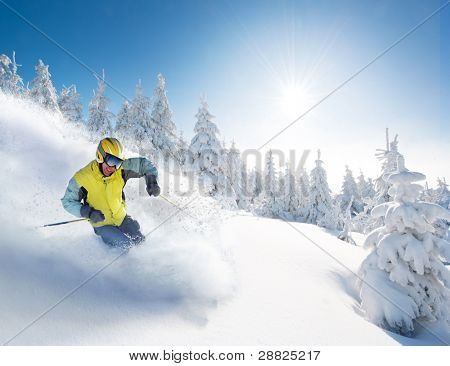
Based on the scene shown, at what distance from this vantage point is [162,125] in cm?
3148

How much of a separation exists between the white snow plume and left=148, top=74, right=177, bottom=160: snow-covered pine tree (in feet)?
73.7

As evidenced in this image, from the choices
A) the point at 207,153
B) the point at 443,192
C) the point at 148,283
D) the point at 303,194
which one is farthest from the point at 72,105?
the point at 443,192

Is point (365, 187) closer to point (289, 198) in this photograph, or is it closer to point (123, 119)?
point (289, 198)

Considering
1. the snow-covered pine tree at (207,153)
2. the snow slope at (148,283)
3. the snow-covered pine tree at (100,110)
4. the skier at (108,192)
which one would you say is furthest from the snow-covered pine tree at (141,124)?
the skier at (108,192)

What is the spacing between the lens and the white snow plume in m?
4.29

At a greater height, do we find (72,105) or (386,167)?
(72,105)

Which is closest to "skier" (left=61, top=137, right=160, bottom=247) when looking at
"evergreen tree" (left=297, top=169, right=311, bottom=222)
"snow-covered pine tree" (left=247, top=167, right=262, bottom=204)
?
"evergreen tree" (left=297, top=169, right=311, bottom=222)

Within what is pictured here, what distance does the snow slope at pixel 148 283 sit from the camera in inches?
154

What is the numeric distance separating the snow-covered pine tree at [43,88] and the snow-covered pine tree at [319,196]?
117ft

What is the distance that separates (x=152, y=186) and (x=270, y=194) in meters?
43.0

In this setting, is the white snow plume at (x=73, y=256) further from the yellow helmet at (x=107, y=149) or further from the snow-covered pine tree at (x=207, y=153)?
the snow-covered pine tree at (x=207, y=153)

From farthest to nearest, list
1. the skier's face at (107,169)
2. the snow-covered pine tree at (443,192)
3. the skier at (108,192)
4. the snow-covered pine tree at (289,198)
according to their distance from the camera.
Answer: the snow-covered pine tree at (443,192)
the snow-covered pine tree at (289,198)
the skier's face at (107,169)
the skier at (108,192)

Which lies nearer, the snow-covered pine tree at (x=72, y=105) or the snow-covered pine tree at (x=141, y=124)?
the snow-covered pine tree at (x=141, y=124)

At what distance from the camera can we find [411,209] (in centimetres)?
823
